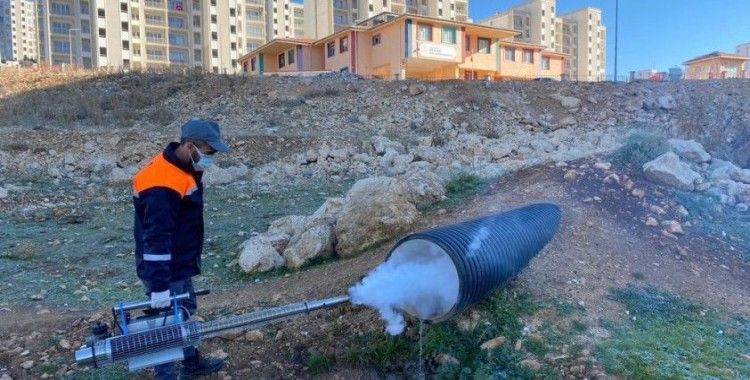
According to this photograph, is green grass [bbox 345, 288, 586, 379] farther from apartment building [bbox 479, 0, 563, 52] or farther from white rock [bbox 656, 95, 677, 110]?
apartment building [bbox 479, 0, 563, 52]

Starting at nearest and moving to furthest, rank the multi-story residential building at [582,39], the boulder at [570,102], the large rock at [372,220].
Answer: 1. the large rock at [372,220]
2. the boulder at [570,102]
3. the multi-story residential building at [582,39]

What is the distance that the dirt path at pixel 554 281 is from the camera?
147 inches

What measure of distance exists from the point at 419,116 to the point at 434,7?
158 feet

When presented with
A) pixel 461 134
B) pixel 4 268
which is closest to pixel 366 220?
pixel 4 268

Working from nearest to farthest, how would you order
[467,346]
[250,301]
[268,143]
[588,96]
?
[467,346]
[250,301]
[268,143]
[588,96]

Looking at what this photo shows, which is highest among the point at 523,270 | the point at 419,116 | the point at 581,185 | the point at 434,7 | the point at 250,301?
the point at 434,7

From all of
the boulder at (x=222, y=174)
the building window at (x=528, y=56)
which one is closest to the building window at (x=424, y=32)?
the building window at (x=528, y=56)

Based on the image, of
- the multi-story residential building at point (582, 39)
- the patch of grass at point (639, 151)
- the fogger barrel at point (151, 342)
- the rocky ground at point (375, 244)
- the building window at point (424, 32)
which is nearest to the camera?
the fogger barrel at point (151, 342)

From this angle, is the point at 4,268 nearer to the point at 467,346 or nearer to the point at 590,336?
the point at 467,346

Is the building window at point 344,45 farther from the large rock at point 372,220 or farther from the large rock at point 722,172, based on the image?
the large rock at point 372,220

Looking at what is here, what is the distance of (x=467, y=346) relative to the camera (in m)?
3.40

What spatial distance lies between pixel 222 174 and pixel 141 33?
46.5 m

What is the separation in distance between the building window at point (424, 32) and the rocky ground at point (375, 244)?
641 inches

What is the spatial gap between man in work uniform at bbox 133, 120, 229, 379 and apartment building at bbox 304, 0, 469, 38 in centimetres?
4519
